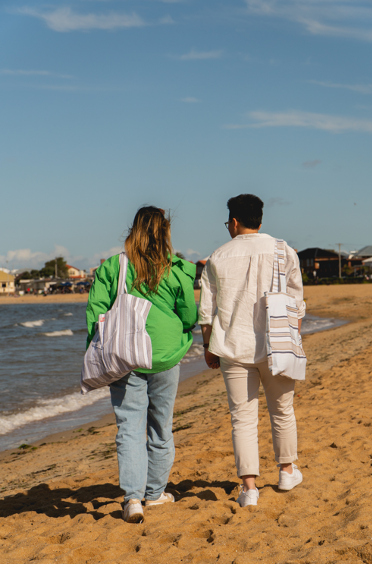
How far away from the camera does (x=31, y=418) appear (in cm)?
757

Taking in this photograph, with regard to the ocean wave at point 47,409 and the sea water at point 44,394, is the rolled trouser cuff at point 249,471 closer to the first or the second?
the sea water at point 44,394

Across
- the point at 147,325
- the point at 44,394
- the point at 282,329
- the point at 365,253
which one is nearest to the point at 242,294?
the point at 282,329

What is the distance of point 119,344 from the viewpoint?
103 inches

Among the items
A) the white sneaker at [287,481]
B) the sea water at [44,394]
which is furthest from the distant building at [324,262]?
the white sneaker at [287,481]

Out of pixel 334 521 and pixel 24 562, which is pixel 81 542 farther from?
pixel 334 521

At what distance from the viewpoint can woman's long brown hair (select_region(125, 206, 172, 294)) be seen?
9.02 ft

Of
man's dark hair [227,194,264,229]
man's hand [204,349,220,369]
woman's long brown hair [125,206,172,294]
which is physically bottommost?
man's hand [204,349,220,369]

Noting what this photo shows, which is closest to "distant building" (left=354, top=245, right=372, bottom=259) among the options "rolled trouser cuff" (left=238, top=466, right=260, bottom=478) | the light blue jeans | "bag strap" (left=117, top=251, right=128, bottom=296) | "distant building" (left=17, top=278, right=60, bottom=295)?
"distant building" (left=17, top=278, right=60, bottom=295)

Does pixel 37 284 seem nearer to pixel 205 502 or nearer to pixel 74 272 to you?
pixel 74 272

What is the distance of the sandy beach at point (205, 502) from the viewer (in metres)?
2.36

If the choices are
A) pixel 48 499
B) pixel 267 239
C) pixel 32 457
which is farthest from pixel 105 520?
pixel 32 457

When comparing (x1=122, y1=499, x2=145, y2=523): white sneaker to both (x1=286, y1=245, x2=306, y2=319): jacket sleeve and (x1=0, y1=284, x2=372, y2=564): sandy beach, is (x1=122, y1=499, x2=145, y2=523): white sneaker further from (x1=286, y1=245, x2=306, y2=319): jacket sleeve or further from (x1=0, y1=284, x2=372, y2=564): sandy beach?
(x1=286, y1=245, x2=306, y2=319): jacket sleeve

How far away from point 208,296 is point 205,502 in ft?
4.27

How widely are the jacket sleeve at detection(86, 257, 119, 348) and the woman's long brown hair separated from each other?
0.13 metres
